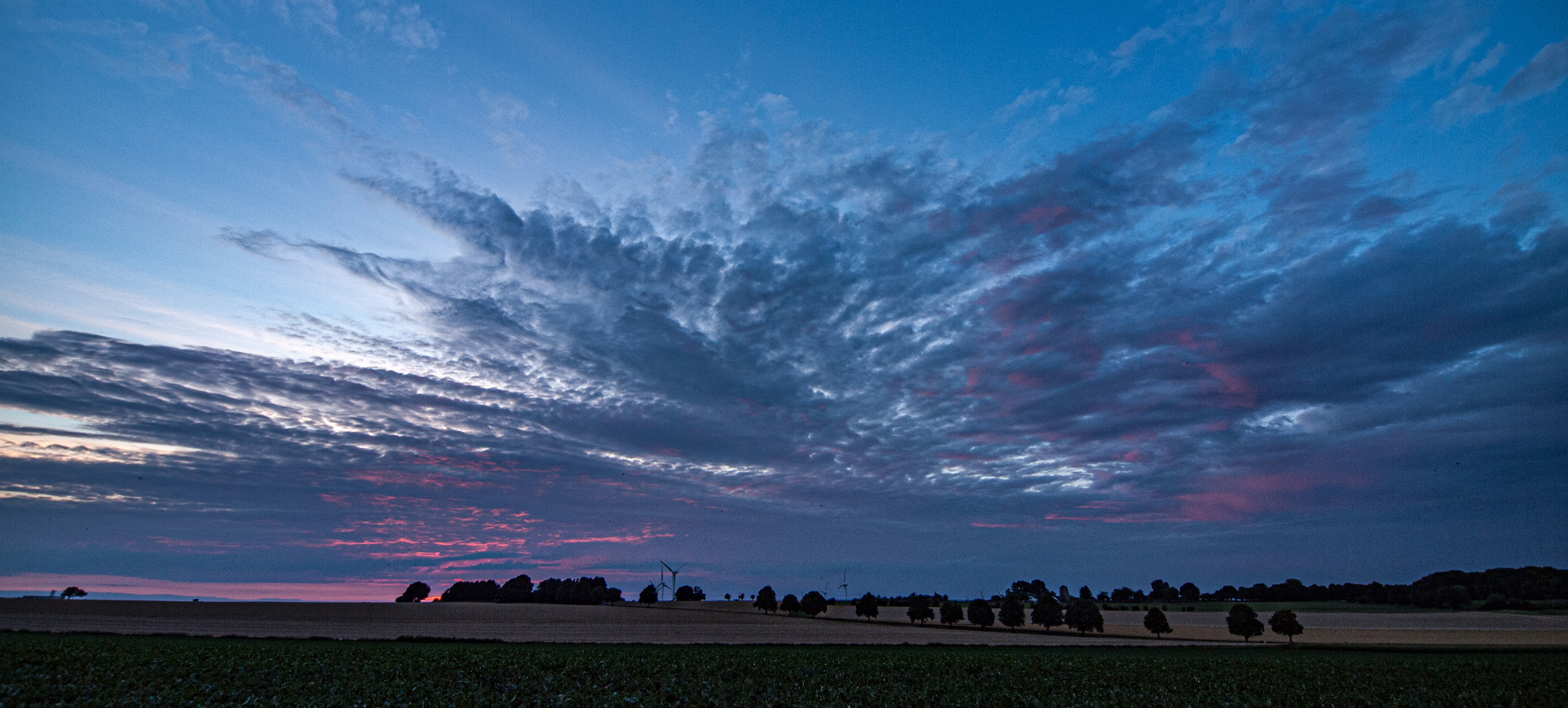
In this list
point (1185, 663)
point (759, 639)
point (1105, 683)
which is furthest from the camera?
point (759, 639)

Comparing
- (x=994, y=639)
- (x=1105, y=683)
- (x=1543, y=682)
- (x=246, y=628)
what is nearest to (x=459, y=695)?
(x=1105, y=683)

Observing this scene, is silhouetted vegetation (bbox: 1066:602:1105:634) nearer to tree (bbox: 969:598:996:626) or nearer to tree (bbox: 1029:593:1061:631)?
tree (bbox: 1029:593:1061:631)

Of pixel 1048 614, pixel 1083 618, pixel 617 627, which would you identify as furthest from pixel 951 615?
pixel 617 627

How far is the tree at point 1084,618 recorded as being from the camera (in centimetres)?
16375

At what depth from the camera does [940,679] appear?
55.5 m

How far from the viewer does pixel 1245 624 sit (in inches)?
5659

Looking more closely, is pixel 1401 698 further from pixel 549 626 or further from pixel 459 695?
pixel 549 626

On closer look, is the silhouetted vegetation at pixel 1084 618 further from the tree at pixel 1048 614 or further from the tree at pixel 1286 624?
the tree at pixel 1286 624

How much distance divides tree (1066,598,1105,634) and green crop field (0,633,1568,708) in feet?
295

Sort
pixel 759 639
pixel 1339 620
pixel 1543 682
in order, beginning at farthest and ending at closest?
pixel 1339 620, pixel 759 639, pixel 1543 682

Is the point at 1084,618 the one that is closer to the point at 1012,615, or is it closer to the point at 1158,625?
the point at 1158,625

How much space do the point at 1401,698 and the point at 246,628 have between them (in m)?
139

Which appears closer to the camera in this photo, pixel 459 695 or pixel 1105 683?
pixel 459 695

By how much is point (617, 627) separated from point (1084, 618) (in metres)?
105
